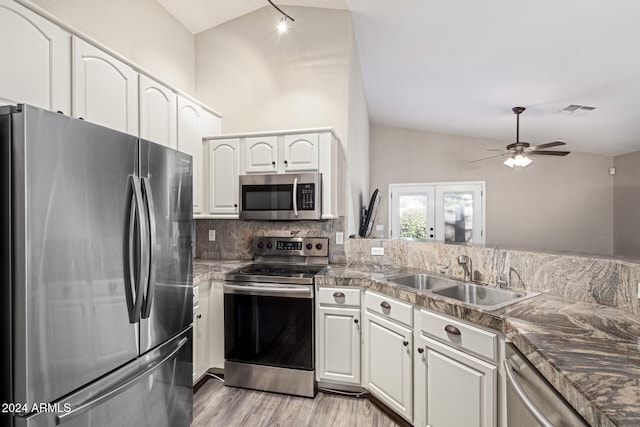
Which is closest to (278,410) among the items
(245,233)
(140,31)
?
(245,233)

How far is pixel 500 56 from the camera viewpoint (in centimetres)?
296

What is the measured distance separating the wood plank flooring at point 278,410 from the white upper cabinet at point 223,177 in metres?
1.48

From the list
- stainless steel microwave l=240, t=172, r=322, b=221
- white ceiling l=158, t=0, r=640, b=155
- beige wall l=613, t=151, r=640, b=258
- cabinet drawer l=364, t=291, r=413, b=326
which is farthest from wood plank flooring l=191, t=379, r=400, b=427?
beige wall l=613, t=151, r=640, b=258

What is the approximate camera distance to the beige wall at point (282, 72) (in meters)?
3.02

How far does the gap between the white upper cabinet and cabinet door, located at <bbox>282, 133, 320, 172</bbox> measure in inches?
19.8

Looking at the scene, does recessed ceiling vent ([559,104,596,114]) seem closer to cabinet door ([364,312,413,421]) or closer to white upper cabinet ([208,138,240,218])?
cabinet door ([364,312,413,421])

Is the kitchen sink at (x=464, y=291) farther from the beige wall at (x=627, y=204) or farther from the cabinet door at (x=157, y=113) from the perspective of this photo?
the beige wall at (x=627, y=204)

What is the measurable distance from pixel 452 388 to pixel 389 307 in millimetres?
561

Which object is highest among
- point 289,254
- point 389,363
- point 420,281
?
point 289,254

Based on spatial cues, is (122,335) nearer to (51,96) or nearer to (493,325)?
(51,96)

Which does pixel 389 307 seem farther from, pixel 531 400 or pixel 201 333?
pixel 201 333

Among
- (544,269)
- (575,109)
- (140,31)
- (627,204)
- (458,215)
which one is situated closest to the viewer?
(544,269)

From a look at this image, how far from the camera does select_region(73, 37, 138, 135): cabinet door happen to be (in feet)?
5.66

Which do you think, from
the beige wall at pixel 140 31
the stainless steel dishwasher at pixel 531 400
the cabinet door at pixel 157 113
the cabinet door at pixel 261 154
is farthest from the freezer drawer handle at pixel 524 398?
the beige wall at pixel 140 31
